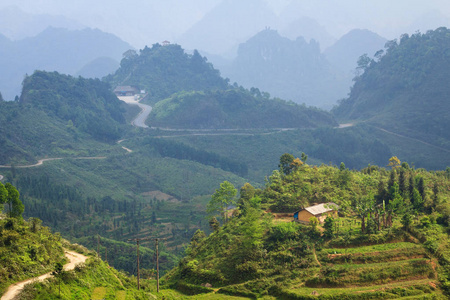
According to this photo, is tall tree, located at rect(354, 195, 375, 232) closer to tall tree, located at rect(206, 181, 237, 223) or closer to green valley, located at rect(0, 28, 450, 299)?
green valley, located at rect(0, 28, 450, 299)

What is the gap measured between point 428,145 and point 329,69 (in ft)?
337

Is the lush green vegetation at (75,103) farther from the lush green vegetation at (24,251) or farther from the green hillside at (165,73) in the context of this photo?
the lush green vegetation at (24,251)

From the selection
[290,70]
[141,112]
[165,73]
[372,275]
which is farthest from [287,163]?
[290,70]

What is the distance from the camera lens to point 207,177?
241 feet

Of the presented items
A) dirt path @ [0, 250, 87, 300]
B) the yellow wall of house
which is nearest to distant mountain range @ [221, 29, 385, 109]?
the yellow wall of house

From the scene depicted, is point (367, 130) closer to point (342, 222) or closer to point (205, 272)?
point (342, 222)

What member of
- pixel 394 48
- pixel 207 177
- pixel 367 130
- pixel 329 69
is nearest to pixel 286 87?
pixel 329 69

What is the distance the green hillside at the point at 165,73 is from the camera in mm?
122875

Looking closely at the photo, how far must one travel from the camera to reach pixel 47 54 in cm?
18025

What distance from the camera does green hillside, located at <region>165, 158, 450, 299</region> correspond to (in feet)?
79.7

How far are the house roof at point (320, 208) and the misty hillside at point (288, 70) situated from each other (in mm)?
148666

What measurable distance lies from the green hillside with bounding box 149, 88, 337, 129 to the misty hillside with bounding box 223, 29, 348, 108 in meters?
68.9

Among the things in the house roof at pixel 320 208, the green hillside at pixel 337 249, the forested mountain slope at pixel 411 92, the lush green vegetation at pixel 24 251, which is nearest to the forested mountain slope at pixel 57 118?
the lush green vegetation at pixel 24 251

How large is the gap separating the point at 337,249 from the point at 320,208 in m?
Result: 5.19
